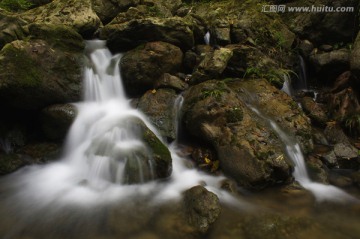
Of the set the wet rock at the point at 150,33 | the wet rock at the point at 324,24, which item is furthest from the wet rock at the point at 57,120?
the wet rock at the point at 324,24

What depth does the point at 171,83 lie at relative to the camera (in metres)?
7.40

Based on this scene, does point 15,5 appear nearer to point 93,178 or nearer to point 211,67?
point 211,67

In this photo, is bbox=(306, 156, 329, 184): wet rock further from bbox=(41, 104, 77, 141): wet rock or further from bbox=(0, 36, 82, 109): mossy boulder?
bbox=(0, 36, 82, 109): mossy boulder

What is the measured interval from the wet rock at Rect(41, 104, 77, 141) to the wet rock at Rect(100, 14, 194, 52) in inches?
117

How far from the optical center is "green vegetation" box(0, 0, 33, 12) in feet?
38.7

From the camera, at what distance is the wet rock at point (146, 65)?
24.7 ft

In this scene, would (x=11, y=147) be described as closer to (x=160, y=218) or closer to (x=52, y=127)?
(x=52, y=127)

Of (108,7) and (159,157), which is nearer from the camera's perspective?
(159,157)

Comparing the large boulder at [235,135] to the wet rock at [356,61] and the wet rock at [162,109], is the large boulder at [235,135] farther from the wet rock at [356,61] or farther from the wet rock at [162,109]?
the wet rock at [356,61]

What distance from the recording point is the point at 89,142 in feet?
20.1

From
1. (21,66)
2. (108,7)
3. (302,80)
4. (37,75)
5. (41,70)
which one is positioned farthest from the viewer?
(108,7)

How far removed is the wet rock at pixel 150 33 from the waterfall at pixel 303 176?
344cm

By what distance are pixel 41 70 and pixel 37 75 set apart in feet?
0.58

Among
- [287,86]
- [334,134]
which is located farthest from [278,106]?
[287,86]
